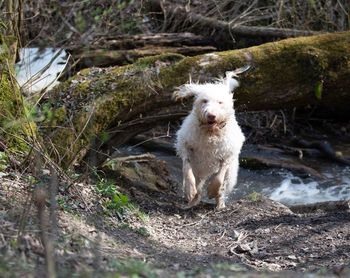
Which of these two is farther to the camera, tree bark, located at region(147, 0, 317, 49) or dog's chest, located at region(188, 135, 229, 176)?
tree bark, located at region(147, 0, 317, 49)

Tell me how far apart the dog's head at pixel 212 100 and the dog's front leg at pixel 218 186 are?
0.61 m

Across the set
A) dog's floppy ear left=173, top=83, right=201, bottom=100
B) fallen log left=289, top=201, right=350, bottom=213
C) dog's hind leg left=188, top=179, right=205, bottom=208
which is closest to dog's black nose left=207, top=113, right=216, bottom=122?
dog's floppy ear left=173, top=83, right=201, bottom=100

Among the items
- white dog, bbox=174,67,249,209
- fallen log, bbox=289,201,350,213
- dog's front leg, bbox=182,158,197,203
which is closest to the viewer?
white dog, bbox=174,67,249,209

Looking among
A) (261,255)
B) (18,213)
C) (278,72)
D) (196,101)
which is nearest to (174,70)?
(196,101)

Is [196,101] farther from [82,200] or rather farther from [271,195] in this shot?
[271,195]

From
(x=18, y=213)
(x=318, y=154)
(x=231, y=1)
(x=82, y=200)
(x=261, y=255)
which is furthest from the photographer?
(x=231, y=1)

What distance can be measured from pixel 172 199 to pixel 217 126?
1.31 m

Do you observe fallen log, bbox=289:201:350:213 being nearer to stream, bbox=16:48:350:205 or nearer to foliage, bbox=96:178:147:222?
stream, bbox=16:48:350:205

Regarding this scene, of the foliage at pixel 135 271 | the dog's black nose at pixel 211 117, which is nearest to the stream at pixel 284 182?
the dog's black nose at pixel 211 117

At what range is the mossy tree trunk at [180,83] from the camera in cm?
827

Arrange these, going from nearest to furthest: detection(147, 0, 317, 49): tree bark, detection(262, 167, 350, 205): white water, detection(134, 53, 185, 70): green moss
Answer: detection(134, 53, 185, 70): green moss < detection(262, 167, 350, 205): white water < detection(147, 0, 317, 49): tree bark

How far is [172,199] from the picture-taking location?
8836 millimetres

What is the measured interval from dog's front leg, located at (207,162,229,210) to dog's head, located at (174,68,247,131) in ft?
2.02

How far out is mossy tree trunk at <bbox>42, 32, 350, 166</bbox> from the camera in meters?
8.27
